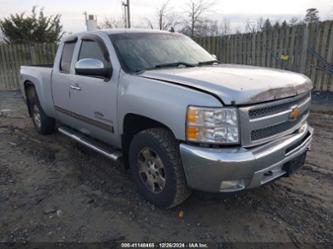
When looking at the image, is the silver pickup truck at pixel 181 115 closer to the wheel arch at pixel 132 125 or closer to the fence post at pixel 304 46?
the wheel arch at pixel 132 125

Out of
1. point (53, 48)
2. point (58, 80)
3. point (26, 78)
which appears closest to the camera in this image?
point (58, 80)

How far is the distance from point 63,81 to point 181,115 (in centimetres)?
263

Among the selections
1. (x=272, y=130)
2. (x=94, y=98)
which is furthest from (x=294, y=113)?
(x=94, y=98)

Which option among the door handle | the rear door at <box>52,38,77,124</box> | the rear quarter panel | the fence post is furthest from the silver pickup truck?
the fence post

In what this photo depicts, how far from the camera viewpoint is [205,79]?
2.53 metres

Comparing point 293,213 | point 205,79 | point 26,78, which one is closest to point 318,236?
point 293,213

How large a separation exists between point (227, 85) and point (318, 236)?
1657 millimetres

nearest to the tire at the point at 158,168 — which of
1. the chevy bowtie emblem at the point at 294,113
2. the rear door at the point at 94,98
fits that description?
the rear door at the point at 94,98

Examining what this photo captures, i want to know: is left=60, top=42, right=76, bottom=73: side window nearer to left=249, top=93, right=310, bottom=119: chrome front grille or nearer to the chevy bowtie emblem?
left=249, top=93, right=310, bottom=119: chrome front grille

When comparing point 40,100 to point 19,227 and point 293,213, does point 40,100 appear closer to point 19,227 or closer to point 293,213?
point 19,227

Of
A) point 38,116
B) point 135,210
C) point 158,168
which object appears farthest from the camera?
point 38,116

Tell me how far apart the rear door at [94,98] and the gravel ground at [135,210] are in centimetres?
68

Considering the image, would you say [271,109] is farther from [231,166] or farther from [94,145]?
[94,145]

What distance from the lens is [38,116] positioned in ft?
18.5
